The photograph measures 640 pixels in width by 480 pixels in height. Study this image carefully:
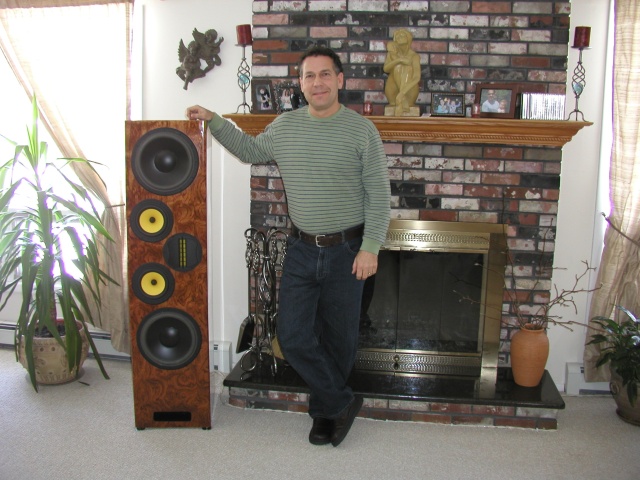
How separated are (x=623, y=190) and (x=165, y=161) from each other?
2037 mm

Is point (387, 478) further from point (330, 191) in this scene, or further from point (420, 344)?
point (330, 191)

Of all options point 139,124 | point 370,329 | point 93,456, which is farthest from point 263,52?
point 93,456

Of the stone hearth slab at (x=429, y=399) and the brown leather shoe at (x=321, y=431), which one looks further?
the stone hearth slab at (x=429, y=399)

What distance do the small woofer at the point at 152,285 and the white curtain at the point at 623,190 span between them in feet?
6.49

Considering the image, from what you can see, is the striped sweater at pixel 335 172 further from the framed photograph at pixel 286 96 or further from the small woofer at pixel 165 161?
the framed photograph at pixel 286 96

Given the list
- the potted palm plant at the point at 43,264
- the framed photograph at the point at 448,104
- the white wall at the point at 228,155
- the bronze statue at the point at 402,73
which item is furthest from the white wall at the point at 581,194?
the potted palm plant at the point at 43,264

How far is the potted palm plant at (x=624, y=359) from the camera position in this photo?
2409 mm

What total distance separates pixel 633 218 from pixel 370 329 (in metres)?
1.33

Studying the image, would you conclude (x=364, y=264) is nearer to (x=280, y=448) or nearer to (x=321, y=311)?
(x=321, y=311)

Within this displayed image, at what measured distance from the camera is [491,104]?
8.43 ft

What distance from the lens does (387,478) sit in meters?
2.07

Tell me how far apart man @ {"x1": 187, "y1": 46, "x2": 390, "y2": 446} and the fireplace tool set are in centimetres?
36

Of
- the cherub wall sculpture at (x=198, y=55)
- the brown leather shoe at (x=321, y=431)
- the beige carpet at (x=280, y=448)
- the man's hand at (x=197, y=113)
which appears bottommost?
the beige carpet at (x=280, y=448)

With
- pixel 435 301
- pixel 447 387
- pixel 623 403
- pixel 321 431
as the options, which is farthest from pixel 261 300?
pixel 623 403
